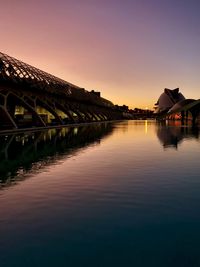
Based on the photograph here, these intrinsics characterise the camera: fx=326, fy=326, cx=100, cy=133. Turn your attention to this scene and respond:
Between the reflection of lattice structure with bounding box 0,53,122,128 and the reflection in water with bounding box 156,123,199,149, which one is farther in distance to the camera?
the reflection of lattice structure with bounding box 0,53,122,128

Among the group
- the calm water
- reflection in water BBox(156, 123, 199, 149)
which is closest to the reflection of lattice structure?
reflection in water BBox(156, 123, 199, 149)

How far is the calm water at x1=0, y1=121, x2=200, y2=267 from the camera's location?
754cm

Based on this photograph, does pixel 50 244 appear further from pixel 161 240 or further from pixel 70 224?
pixel 161 240

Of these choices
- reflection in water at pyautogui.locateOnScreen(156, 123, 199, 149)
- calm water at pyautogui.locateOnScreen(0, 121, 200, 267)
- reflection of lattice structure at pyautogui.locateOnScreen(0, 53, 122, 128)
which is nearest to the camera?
calm water at pyautogui.locateOnScreen(0, 121, 200, 267)

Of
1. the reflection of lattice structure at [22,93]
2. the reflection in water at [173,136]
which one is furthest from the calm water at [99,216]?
the reflection of lattice structure at [22,93]

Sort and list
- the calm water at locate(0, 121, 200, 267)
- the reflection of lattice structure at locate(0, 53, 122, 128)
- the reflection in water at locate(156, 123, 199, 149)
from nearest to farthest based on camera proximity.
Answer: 1. the calm water at locate(0, 121, 200, 267)
2. the reflection in water at locate(156, 123, 199, 149)
3. the reflection of lattice structure at locate(0, 53, 122, 128)

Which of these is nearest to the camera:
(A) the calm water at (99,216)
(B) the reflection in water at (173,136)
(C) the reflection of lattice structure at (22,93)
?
(A) the calm water at (99,216)

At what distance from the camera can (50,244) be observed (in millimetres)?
8188

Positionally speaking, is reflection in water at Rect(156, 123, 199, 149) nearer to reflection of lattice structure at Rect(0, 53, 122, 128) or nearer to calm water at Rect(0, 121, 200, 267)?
calm water at Rect(0, 121, 200, 267)

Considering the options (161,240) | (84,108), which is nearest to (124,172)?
(161,240)

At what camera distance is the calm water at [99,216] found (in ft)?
24.7

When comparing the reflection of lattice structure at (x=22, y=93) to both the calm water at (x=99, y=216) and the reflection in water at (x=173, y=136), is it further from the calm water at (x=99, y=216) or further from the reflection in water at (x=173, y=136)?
the calm water at (x=99, y=216)

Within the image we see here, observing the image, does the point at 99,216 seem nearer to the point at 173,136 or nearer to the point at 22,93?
the point at 173,136

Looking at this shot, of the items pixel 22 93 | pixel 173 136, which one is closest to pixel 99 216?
pixel 173 136
